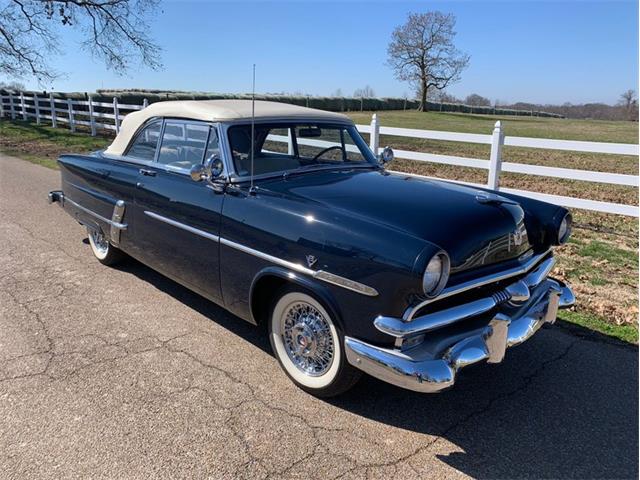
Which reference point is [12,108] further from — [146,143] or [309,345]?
[309,345]

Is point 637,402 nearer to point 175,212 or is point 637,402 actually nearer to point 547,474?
point 547,474

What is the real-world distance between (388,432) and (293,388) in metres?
0.67

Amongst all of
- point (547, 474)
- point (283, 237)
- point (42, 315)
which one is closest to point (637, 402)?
point (547, 474)

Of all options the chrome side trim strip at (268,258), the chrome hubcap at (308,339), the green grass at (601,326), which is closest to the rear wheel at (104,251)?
the chrome side trim strip at (268,258)

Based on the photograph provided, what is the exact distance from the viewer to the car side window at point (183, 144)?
3885 millimetres

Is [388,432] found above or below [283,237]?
below

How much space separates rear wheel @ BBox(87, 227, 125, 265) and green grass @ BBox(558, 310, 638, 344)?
4103 millimetres

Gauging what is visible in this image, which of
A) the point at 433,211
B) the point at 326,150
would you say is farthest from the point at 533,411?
Answer: the point at 326,150

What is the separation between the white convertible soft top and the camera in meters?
3.82

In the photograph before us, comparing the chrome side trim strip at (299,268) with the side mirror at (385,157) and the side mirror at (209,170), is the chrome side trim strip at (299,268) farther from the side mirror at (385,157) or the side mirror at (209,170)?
the side mirror at (385,157)

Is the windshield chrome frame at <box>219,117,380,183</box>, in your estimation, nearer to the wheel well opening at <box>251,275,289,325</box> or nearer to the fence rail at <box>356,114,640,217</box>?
the wheel well opening at <box>251,275,289,325</box>

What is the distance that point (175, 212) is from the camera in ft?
12.5

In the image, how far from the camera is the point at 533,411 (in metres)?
2.98

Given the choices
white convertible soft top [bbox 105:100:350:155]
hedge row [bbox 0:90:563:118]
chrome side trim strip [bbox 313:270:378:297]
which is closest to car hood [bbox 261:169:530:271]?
chrome side trim strip [bbox 313:270:378:297]
